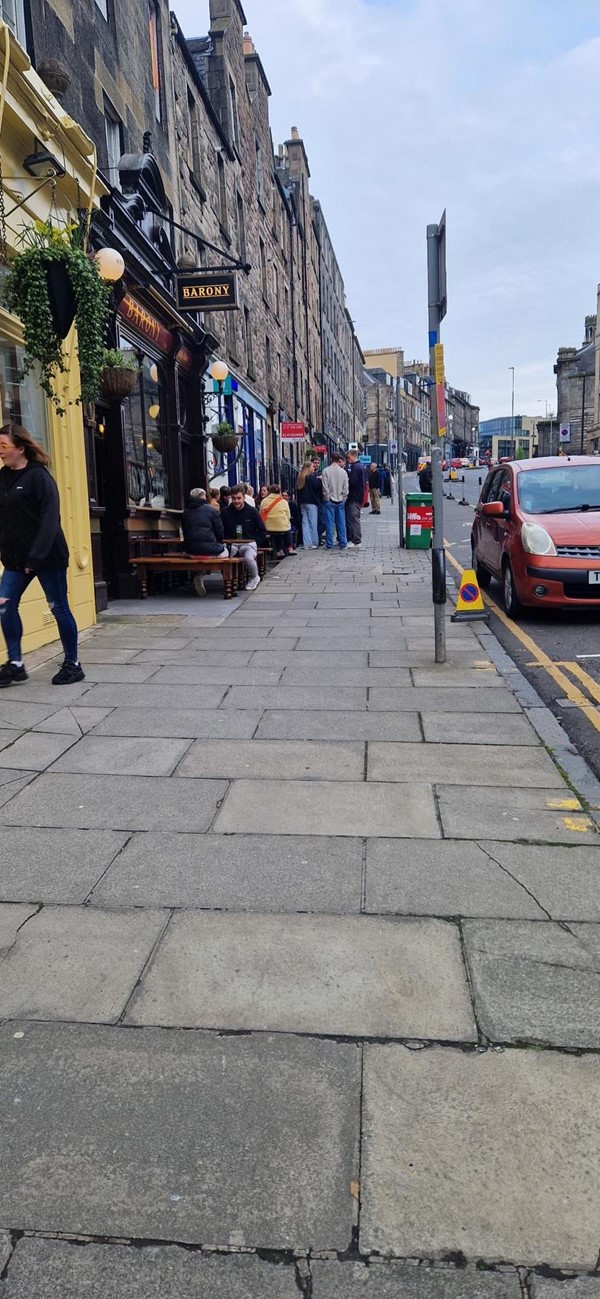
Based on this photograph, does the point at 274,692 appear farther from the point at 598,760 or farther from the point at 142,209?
the point at 142,209

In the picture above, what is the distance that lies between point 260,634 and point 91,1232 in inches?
274

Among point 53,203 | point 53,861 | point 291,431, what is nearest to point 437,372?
point 53,203

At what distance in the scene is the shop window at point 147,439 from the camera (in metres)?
11.9

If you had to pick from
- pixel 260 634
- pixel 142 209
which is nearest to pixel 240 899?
pixel 260 634

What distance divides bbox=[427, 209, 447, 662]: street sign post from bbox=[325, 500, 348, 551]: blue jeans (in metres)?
11.1

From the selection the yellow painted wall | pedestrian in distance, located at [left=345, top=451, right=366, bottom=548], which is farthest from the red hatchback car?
pedestrian in distance, located at [left=345, top=451, right=366, bottom=548]

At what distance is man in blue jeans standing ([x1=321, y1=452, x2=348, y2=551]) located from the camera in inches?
685

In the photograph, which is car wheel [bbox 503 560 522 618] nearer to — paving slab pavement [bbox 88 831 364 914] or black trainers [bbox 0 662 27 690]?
black trainers [bbox 0 662 27 690]

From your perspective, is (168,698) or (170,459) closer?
(168,698)

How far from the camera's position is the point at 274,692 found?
6293 millimetres

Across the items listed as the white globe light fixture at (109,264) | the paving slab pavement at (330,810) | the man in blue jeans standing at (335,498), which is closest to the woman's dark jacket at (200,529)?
the white globe light fixture at (109,264)

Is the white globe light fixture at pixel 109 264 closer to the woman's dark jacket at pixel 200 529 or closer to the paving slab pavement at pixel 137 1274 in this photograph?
the woman's dark jacket at pixel 200 529

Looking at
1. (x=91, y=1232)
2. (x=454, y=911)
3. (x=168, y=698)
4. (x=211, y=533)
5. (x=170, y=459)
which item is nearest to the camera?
(x=91, y=1232)

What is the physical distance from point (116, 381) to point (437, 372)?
419 cm
